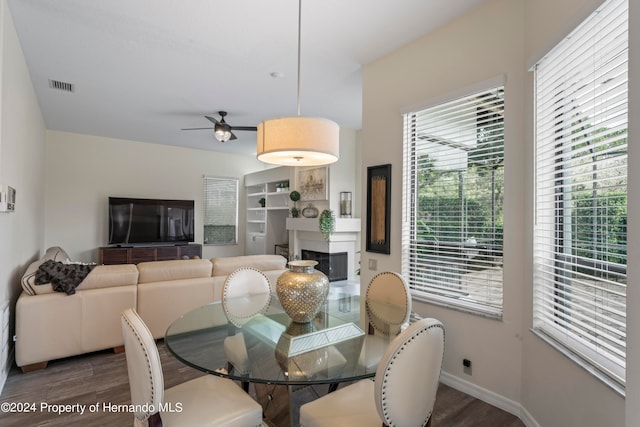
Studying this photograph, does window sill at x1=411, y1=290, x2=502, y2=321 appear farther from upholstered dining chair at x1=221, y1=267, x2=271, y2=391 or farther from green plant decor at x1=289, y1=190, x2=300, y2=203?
green plant decor at x1=289, y1=190, x2=300, y2=203

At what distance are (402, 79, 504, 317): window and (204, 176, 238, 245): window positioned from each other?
6.11 m

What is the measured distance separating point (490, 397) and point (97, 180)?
7515 mm

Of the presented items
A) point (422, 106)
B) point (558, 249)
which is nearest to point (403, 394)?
point (558, 249)

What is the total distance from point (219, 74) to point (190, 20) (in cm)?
103

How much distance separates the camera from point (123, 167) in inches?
274

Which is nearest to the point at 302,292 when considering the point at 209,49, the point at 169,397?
the point at 169,397

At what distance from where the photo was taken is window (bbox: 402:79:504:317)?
2373 mm

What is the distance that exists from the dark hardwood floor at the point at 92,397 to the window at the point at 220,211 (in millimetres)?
5108

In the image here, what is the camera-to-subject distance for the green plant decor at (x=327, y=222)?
A: 5695 millimetres

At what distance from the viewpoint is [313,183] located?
20.6ft

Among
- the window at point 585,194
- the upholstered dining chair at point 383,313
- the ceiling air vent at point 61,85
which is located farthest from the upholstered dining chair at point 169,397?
the ceiling air vent at point 61,85

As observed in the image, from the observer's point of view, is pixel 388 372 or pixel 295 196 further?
pixel 295 196

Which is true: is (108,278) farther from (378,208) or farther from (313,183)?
(313,183)

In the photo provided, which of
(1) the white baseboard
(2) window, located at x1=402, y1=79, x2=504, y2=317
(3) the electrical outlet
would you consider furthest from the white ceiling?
(1) the white baseboard
